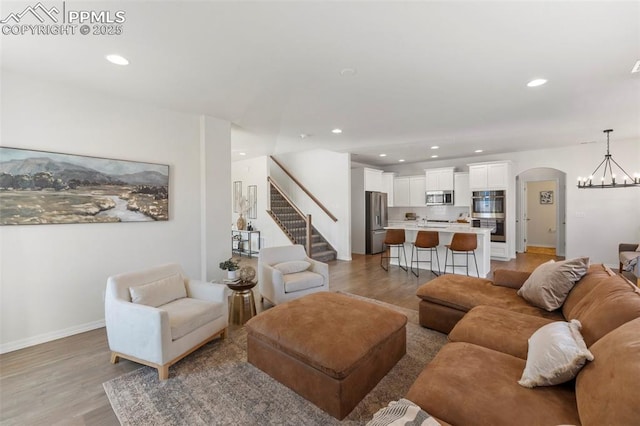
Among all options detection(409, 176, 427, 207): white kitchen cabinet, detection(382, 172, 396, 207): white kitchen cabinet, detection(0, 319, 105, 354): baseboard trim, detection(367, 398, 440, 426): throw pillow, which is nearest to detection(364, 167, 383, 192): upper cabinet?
detection(382, 172, 396, 207): white kitchen cabinet

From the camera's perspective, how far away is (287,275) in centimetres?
390

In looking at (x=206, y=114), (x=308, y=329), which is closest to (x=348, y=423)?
(x=308, y=329)

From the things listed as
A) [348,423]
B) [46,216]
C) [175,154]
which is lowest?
[348,423]

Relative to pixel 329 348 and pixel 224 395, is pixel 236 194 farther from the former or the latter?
pixel 329 348

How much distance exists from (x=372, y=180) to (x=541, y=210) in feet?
18.4

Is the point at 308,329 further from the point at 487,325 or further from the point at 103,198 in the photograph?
the point at 103,198

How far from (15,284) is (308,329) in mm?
3064

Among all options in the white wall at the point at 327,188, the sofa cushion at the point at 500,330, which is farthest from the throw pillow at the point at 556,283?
the white wall at the point at 327,188

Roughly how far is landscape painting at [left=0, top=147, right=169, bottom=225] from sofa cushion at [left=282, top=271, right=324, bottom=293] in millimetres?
1933

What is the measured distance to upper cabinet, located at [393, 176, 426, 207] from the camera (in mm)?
8539

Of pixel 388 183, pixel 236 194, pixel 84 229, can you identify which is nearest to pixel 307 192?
pixel 236 194

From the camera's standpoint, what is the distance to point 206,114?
4.09 m

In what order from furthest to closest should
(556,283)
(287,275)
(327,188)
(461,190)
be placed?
(461,190)
(327,188)
(287,275)
(556,283)

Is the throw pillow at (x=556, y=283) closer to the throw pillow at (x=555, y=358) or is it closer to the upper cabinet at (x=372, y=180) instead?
the throw pillow at (x=555, y=358)
